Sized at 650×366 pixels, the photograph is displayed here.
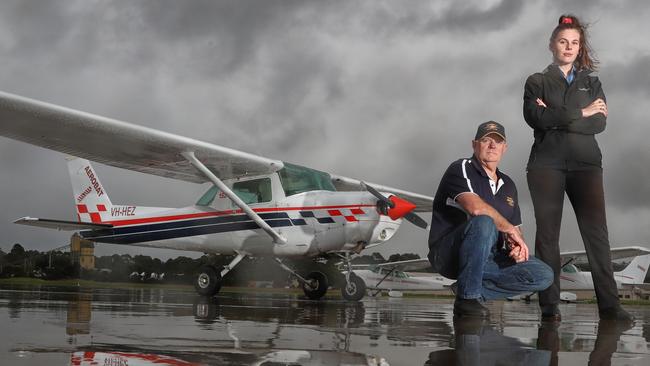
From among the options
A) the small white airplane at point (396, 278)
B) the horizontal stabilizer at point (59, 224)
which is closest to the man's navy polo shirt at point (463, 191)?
the horizontal stabilizer at point (59, 224)

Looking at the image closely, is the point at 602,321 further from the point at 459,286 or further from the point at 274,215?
the point at 274,215

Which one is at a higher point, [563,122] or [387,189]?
[387,189]

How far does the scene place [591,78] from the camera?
4898 millimetres

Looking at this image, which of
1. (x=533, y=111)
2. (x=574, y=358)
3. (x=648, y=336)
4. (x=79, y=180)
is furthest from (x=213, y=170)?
(x=574, y=358)

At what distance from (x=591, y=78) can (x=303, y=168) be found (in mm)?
6910

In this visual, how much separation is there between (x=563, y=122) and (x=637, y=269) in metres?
37.0

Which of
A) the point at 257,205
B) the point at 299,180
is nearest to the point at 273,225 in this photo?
the point at 257,205

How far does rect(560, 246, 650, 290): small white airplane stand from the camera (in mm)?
27578

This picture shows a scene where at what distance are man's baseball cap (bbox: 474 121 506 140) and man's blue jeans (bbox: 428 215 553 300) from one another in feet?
1.88

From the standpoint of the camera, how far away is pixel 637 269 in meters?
37.7

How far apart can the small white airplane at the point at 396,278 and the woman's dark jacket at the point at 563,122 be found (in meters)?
27.4

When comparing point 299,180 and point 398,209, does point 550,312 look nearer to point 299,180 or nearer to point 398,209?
point 398,209

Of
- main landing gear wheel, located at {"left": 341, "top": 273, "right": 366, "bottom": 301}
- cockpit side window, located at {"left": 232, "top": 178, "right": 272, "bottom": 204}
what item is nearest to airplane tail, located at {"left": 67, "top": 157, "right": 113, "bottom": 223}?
cockpit side window, located at {"left": 232, "top": 178, "right": 272, "bottom": 204}

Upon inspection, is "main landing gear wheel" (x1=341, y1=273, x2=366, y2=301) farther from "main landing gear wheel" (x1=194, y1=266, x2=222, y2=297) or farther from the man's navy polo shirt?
the man's navy polo shirt
